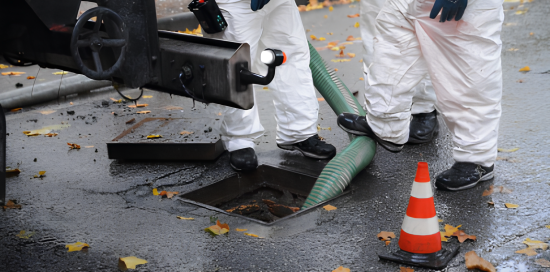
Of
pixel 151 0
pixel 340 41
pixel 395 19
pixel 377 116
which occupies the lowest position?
pixel 340 41

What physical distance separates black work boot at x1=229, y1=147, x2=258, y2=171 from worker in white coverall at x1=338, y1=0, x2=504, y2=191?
81cm

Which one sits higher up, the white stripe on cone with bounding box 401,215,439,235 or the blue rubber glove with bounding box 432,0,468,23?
the blue rubber glove with bounding box 432,0,468,23

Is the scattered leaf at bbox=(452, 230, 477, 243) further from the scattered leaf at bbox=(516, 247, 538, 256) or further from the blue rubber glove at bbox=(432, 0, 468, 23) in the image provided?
the blue rubber glove at bbox=(432, 0, 468, 23)

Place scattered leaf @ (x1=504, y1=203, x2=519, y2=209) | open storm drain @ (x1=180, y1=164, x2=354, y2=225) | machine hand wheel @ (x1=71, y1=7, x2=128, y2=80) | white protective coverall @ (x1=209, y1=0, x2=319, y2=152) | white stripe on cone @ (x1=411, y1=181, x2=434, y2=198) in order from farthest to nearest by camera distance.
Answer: white protective coverall @ (x1=209, y1=0, x2=319, y2=152) → open storm drain @ (x1=180, y1=164, x2=354, y2=225) → scattered leaf @ (x1=504, y1=203, x2=519, y2=209) → white stripe on cone @ (x1=411, y1=181, x2=434, y2=198) → machine hand wheel @ (x1=71, y1=7, x2=128, y2=80)

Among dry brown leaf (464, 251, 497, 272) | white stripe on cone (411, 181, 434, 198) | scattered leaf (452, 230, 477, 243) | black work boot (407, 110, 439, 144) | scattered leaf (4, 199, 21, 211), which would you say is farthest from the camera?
black work boot (407, 110, 439, 144)

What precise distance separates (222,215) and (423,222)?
3.52 feet

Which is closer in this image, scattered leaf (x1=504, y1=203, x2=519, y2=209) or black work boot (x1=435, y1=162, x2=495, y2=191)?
scattered leaf (x1=504, y1=203, x2=519, y2=209)

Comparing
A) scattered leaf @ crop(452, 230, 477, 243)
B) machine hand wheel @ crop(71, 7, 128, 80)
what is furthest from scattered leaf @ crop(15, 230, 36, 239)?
scattered leaf @ crop(452, 230, 477, 243)

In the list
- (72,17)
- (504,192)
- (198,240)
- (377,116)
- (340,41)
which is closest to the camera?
(72,17)

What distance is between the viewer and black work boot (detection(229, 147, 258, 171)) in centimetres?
360

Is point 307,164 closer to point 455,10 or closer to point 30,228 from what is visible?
point 455,10

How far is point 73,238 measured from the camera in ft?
9.07

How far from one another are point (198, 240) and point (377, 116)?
1406mm

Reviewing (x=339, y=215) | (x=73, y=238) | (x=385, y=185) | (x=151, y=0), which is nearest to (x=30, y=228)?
(x=73, y=238)
